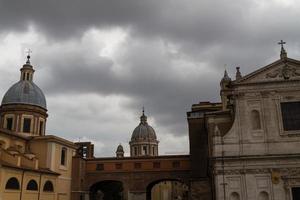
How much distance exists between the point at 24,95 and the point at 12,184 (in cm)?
1428

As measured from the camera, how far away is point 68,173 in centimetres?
3741

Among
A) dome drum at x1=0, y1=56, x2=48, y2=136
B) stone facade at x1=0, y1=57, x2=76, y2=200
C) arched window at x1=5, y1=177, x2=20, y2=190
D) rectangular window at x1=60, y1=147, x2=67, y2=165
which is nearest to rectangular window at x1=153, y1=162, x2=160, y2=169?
stone facade at x1=0, y1=57, x2=76, y2=200

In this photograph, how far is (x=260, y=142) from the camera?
86.8ft

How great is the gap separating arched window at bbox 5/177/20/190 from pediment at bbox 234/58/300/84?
1894cm

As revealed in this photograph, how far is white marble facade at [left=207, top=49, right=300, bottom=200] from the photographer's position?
1003 inches

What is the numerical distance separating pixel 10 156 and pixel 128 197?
13479 millimetres

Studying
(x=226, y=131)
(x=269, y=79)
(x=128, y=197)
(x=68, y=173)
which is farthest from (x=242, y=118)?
(x=68, y=173)

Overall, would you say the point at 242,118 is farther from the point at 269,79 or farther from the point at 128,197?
the point at 128,197

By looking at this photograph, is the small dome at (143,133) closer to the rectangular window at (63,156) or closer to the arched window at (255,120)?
the rectangular window at (63,156)

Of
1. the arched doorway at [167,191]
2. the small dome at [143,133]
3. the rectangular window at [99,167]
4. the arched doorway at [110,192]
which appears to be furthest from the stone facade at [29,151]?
the small dome at [143,133]

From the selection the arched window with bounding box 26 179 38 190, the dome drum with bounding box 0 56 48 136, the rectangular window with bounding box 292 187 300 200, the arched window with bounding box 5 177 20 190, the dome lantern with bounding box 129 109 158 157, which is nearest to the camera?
the rectangular window with bounding box 292 187 300 200

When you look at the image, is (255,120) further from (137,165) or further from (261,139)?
(137,165)

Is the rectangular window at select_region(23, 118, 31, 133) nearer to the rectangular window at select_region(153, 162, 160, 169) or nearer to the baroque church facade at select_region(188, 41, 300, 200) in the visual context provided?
the rectangular window at select_region(153, 162, 160, 169)

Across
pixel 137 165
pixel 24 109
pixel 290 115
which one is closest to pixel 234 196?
pixel 290 115
